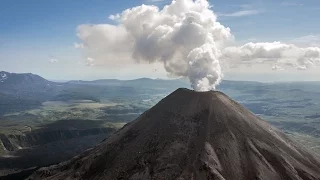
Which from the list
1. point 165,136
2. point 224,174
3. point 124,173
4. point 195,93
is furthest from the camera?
point 195,93

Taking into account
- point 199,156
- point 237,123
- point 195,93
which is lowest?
point 199,156

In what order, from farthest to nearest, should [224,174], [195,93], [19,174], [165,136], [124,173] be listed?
[19,174], [195,93], [165,136], [124,173], [224,174]

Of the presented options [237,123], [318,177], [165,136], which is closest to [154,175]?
[165,136]

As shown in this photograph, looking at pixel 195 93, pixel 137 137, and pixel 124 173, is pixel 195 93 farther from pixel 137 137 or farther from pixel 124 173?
pixel 124 173

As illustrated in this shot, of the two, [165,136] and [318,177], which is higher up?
[165,136]

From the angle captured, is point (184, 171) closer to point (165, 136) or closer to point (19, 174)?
point (165, 136)

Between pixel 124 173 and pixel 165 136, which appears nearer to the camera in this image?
pixel 124 173
